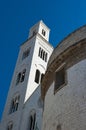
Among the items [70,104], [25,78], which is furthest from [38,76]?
[70,104]

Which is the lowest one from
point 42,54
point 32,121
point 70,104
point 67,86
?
point 70,104

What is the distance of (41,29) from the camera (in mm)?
36156

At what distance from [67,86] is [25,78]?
737 inches

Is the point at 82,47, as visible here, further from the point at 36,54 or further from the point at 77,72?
the point at 36,54

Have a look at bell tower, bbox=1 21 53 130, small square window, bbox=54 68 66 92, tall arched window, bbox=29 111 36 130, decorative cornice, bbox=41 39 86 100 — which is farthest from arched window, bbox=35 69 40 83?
small square window, bbox=54 68 66 92

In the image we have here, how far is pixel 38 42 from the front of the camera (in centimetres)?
3153

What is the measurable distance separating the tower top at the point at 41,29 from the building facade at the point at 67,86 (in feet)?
87.5

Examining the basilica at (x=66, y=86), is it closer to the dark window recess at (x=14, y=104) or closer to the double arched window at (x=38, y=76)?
the dark window recess at (x=14, y=104)

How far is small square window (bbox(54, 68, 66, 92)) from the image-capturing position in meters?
7.98

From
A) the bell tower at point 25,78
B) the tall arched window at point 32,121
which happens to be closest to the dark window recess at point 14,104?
the bell tower at point 25,78

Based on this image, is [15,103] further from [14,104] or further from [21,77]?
[21,77]

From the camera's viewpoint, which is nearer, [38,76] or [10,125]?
[10,125]

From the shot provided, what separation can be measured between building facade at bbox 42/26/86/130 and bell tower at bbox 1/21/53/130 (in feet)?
43.6

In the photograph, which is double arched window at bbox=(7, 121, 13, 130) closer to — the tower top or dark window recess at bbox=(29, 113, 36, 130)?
dark window recess at bbox=(29, 113, 36, 130)
